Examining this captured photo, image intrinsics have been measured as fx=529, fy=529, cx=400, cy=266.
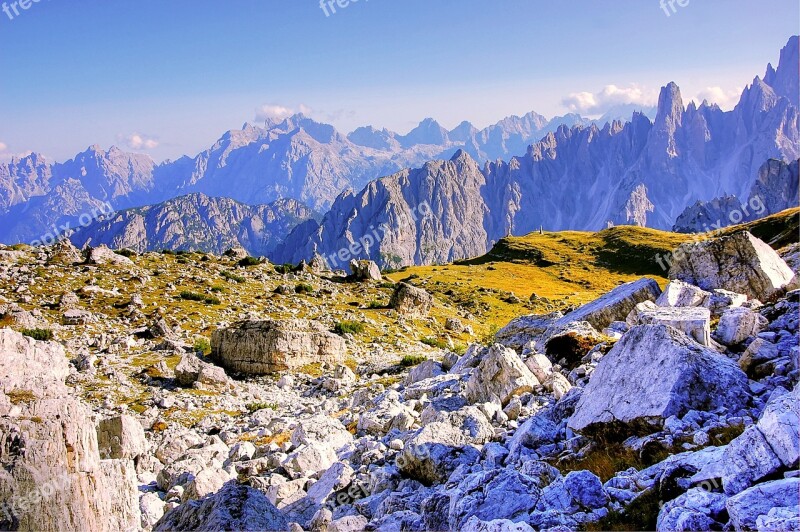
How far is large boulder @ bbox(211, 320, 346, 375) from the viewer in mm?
28812

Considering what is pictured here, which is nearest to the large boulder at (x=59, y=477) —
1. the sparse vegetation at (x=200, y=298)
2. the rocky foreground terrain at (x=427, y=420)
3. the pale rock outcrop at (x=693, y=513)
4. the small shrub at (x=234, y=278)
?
the rocky foreground terrain at (x=427, y=420)

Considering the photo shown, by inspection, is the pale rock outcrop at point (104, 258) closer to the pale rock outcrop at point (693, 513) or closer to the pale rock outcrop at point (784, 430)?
the pale rock outcrop at point (693, 513)

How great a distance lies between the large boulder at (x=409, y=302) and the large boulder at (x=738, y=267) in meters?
26.6

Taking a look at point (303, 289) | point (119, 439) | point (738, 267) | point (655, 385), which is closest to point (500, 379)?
point (655, 385)

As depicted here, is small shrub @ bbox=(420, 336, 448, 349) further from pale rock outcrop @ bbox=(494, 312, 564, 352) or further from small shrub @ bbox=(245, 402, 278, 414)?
small shrub @ bbox=(245, 402, 278, 414)

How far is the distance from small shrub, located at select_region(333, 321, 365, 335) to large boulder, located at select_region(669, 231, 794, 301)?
21.5m

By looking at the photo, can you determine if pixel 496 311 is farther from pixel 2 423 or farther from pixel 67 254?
pixel 2 423

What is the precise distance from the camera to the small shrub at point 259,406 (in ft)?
77.2

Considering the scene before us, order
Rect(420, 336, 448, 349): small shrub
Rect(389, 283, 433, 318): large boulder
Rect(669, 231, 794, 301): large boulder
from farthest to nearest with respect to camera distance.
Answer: Rect(389, 283, 433, 318): large boulder, Rect(420, 336, 448, 349): small shrub, Rect(669, 231, 794, 301): large boulder

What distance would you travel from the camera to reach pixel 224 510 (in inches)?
332

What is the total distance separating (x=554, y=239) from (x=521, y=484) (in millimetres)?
151789

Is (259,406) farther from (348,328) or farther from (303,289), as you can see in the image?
(303,289)

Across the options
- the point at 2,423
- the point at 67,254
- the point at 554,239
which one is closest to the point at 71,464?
the point at 2,423

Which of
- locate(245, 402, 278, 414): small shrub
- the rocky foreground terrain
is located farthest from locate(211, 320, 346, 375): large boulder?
locate(245, 402, 278, 414): small shrub
